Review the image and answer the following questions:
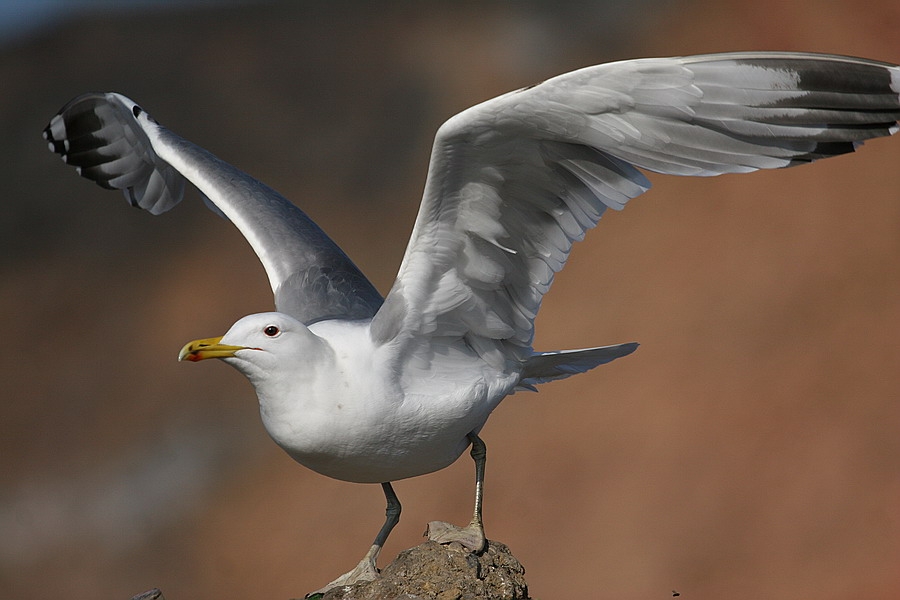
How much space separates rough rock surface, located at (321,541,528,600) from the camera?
3.75 metres

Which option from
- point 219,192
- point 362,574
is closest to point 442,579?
point 362,574

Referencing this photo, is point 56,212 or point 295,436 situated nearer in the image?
point 295,436

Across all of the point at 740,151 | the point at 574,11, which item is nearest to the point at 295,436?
the point at 740,151

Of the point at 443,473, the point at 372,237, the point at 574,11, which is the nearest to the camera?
the point at 443,473

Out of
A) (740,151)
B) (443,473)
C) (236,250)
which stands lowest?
(443,473)

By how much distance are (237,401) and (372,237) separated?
9.36 ft

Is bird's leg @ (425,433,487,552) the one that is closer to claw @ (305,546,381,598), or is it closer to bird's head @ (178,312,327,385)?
claw @ (305,546,381,598)

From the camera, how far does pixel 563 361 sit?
180 inches

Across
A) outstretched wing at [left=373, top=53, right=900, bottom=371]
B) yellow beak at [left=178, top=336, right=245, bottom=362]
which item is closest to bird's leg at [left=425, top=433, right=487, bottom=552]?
outstretched wing at [left=373, top=53, right=900, bottom=371]

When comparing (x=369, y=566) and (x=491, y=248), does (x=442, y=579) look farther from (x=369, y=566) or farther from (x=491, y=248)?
(x=491, y=248)

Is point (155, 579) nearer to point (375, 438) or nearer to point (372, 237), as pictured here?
point (372, 237)

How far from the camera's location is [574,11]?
15.2 metres

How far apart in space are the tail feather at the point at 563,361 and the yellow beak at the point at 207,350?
1.34 m

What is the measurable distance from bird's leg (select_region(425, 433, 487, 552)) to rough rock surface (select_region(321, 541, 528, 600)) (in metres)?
0.04
